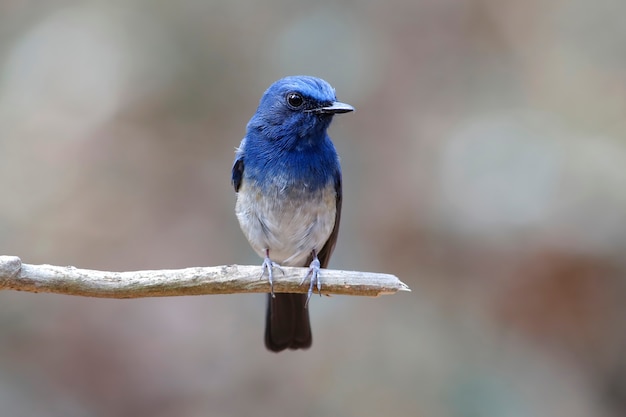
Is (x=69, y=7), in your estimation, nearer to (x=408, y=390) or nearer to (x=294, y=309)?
(x=294, y=309)

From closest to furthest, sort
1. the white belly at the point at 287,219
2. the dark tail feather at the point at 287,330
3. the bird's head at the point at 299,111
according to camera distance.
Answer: the bird's head at the point at 299,111 → the white belly at the point at 287,219 → the dark tail feather at the point at 287,330

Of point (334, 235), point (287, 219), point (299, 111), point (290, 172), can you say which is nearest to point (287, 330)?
point (334, 235)

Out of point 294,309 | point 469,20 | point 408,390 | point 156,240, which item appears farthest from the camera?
point 469,20

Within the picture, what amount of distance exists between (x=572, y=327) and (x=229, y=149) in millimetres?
3662

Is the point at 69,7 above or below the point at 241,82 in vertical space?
above

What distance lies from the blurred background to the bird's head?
7.17 feet

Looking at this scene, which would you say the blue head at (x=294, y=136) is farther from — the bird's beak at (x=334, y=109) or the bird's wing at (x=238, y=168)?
the bird's wing at (x=238, y=168)

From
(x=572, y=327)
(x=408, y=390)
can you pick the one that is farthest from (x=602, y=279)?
(x=408, y=390)

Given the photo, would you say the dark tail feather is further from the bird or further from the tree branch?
the tree branch

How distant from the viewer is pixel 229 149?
7309 mm

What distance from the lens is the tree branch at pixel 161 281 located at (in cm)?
328

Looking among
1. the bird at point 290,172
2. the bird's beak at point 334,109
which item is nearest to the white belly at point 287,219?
the bird at point 290,172

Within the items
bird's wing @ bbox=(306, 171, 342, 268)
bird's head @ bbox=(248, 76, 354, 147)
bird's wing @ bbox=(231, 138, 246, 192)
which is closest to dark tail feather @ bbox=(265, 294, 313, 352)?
bird's wing @ bbox=(306, 171, 342, 268)

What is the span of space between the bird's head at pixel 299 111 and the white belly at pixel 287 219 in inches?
14.1
